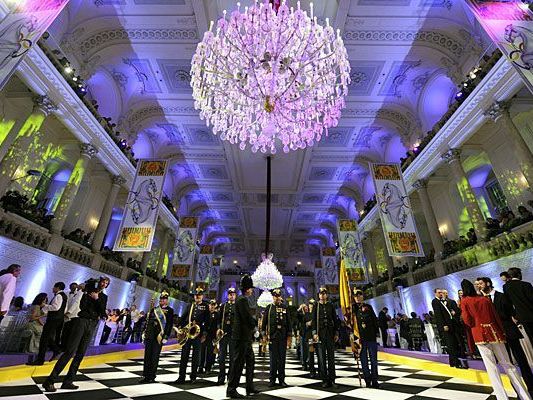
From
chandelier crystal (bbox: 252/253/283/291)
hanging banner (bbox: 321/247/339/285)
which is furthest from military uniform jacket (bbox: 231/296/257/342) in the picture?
hanging banner (bbox: 321/247/339/285)

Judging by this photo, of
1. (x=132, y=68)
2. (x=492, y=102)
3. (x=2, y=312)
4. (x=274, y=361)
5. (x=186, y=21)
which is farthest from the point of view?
(x=132, y=68)

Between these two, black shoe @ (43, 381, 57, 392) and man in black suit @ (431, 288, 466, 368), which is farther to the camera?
man in black suit @ (431, 288, 466, 368)

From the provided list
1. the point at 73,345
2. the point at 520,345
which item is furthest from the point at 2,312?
the point at 520,345

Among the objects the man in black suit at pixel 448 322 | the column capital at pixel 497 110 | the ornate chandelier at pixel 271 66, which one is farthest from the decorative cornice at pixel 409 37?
the man in black suit at pixel 448 322

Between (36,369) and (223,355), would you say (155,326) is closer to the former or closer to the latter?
(223,355)

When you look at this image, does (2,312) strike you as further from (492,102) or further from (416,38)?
(416,38)

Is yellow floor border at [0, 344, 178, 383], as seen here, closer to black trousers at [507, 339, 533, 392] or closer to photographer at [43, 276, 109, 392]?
photographer at [43, 276, 109, 392]

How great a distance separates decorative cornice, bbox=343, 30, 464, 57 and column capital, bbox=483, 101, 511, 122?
2.64 metres

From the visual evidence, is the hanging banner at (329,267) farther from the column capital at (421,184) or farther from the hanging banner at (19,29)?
the hanging banner at (19,29)

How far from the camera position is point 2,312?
3.60m

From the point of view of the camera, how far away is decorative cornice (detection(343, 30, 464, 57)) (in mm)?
8578

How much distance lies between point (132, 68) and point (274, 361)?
34.9ft

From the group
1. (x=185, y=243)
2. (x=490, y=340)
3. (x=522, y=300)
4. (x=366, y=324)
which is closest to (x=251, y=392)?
(x=366, y=324)

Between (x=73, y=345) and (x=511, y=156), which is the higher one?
(x=511, y=156)
